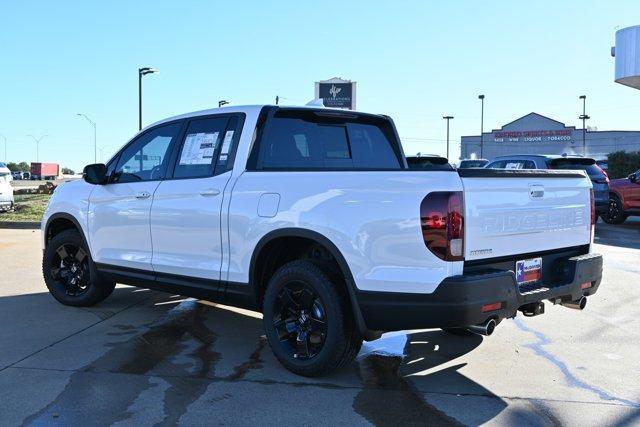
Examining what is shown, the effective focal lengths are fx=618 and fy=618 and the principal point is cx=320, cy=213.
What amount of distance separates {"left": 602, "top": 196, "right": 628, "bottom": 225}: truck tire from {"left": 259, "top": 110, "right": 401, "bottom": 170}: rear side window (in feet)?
39.0

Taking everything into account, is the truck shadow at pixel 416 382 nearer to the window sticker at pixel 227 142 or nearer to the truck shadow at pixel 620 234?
the window sticker at pixel 227 142

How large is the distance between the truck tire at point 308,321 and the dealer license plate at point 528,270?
1181mm

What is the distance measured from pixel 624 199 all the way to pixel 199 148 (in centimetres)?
1326

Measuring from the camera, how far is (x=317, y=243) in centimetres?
433

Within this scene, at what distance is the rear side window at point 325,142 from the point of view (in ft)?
16.5

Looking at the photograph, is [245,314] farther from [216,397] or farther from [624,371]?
[624,371]

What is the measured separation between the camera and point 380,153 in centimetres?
573

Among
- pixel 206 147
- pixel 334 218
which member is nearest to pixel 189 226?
pixel 206 147

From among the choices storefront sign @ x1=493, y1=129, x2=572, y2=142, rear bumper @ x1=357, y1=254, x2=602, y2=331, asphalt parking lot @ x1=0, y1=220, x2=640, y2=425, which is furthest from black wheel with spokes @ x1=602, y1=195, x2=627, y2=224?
storefront sign @ x1=493, y1=129, x2=572, y2=142

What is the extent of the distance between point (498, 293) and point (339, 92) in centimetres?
3144

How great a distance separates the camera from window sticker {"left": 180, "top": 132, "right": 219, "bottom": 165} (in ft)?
17.0

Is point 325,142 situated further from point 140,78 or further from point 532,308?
point 140,78

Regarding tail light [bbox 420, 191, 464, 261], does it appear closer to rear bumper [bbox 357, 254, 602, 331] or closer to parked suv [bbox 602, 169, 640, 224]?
rear bumper [bbox 357, 254, 602, 331]

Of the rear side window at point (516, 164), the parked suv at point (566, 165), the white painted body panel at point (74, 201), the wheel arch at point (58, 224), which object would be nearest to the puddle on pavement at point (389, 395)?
the white painted body panel at point (74, 201)
